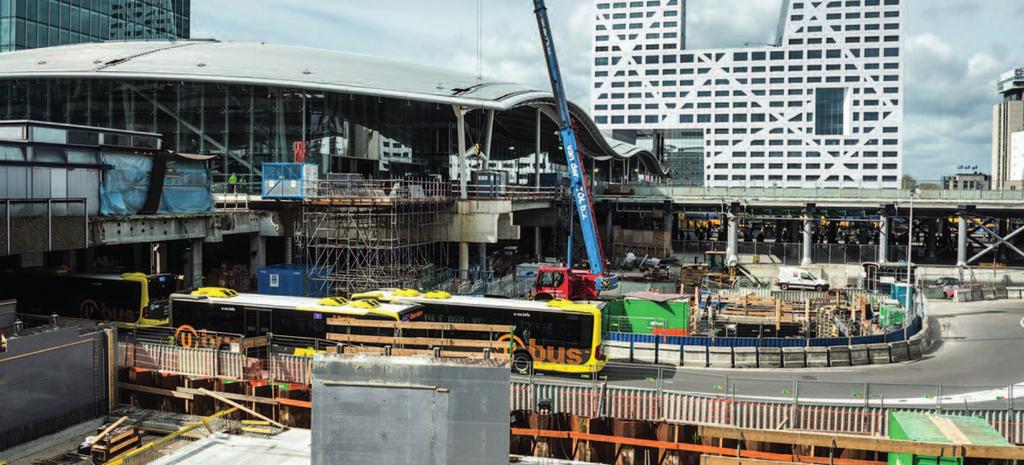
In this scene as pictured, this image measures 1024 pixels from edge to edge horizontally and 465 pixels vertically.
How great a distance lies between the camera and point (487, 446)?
11656mm

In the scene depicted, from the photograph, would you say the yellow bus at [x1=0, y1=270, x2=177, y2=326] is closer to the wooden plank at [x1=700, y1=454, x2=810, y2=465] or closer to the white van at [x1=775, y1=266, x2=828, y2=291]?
the wooden plank at [x1=700, y1=454, x2=810, y2=465]

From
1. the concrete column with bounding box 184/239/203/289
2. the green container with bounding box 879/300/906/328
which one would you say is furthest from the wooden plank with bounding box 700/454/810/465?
the concrete column with bounding box 184/239/203/289

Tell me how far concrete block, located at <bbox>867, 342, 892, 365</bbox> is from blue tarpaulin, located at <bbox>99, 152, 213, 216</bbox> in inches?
1193

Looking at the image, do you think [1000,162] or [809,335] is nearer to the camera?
[809,335]

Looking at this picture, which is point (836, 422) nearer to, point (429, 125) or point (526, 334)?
point (526, 334)

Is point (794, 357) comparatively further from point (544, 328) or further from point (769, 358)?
point (544, 328)

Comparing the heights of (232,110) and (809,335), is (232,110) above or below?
above

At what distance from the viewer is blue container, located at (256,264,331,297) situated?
38.0m

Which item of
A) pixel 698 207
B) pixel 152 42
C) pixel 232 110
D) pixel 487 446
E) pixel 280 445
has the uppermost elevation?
pixel 152 42

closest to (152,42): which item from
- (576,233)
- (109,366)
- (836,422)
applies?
(576,233)

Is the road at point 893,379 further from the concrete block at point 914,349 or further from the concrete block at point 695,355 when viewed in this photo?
the concrete block at point 695,355

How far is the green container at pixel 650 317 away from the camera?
31625 mm

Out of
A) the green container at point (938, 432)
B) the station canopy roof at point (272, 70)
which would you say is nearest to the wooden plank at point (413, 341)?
the green container at point (938, 432)

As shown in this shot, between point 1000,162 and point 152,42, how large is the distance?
191 meters
